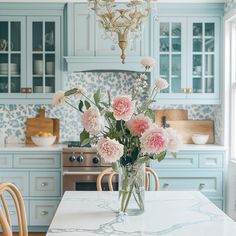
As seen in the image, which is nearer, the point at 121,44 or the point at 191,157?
the point at 121,44

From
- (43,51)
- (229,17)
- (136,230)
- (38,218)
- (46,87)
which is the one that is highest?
(229,17)

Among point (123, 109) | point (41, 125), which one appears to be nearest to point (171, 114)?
point (41, 125)

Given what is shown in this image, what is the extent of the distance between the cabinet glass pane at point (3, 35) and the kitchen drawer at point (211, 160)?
2.38m

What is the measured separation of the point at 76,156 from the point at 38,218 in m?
0.76

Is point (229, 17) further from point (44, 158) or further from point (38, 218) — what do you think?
point (38, 218)

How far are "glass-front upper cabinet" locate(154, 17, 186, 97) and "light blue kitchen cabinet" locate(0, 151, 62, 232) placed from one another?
1426 millimetres

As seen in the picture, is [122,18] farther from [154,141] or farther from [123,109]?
[154,141]

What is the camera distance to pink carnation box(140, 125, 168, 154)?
1822 millimetres

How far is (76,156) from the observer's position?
13.8 ft

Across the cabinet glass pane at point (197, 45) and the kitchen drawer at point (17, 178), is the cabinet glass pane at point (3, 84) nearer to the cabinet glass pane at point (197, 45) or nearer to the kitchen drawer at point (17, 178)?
the kitchen drawer at point (17, 178)

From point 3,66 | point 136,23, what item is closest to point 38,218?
point 3,66

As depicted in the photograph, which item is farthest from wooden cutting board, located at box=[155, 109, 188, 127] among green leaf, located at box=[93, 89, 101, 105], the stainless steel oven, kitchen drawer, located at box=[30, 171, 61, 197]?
green leaf, located at box=[93, 89, 101, 105]

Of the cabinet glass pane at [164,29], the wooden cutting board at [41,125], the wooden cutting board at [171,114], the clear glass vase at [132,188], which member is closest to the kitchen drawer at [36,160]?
the wooden cutting board at [41,125]

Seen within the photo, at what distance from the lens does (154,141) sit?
182 centimetres
